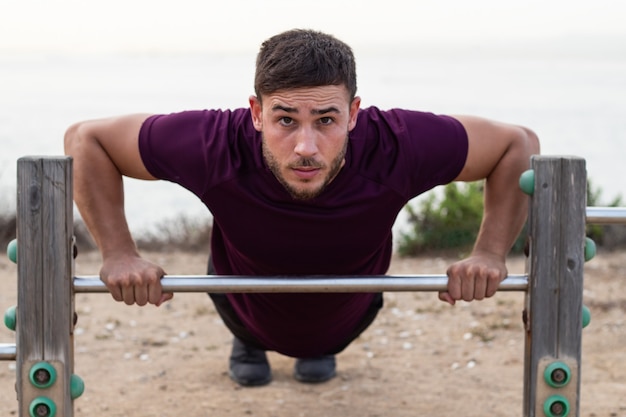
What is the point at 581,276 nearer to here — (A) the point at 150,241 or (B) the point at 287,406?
(B) the point at 287,406

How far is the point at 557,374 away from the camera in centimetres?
266

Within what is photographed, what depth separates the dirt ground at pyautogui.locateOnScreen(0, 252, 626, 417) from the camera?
13.5 ft

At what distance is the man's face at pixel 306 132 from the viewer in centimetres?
267

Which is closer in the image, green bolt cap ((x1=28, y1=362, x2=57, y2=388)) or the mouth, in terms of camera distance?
green bolt cap ((x1=28, y1=362, x2=57, y2=388))

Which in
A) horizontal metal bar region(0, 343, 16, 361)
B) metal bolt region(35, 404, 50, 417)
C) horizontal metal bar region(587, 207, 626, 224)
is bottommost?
metal bolt region(35, 404, 50, 417)

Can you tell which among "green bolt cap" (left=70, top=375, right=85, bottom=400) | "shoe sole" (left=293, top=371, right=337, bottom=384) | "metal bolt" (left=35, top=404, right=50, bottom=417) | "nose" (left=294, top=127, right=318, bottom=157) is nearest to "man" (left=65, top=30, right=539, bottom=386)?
"nose" (left=294, top=127, right=318, bottom=157)

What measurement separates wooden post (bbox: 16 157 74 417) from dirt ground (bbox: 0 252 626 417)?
1.43m

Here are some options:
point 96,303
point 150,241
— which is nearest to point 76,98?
point 150,241

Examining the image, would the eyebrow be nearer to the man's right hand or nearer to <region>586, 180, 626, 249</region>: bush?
the man's right hand

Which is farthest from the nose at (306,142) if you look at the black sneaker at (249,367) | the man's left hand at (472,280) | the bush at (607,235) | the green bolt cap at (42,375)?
the bush at (607,235)

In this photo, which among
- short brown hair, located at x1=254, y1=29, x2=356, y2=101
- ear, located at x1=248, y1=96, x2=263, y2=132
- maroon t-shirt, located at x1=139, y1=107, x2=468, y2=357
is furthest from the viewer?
maroon t-shirt, located at x1=139, y1=107, x2=468, y2=357

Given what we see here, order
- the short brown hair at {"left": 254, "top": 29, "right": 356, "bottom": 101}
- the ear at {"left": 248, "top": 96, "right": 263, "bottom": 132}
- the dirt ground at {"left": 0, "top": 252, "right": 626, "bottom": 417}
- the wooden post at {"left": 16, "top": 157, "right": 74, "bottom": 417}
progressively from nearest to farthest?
the wooden post at {"left": 16, "top": 157, "right": 74, "bottom": 417}
the short brown hair at {"left": 254, "top": 29, "right": 356, "bottom": 101}
the ear at {"left": 248, "top": 96, "right": 263, "bottom": 132}
the dirt ground at {"left": 0, "top": 252, "right": 626, "bottom": 417}

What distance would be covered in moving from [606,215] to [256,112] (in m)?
1.00

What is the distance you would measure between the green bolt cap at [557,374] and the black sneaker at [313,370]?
1.79 m
